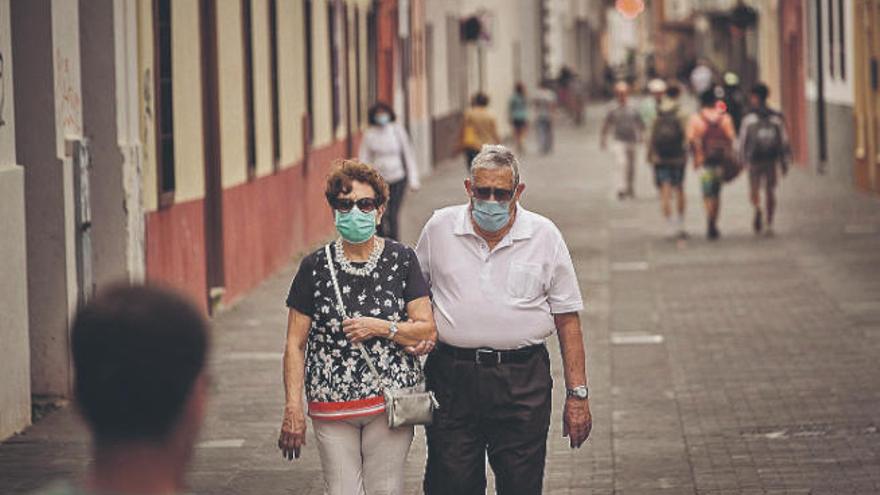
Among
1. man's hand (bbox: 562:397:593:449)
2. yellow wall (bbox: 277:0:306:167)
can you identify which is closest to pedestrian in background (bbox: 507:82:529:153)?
yellow wall (bbox: 277:0:306:167)

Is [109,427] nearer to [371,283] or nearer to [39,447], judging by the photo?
[371,283]

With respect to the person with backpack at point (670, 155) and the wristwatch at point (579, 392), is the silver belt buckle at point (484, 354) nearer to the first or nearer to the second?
the wristwatch at point (579, 392)

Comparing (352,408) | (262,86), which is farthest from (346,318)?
(262,86)

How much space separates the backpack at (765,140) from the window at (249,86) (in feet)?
18.1

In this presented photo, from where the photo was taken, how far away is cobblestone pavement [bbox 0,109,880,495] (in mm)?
10094

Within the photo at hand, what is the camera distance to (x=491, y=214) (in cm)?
697

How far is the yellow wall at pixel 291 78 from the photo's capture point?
21734 millimetres

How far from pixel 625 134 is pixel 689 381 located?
60.1 feet

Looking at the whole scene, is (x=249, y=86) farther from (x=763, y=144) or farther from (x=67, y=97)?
(x=67, y=97)

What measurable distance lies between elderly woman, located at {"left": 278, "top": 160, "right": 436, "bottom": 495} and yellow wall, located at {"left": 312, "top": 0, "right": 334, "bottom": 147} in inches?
692

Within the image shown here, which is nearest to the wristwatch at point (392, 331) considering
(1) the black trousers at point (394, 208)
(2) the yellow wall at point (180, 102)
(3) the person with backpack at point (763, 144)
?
(2) the yellow wall at point (180, 102)

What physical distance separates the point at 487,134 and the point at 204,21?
12.7 metres

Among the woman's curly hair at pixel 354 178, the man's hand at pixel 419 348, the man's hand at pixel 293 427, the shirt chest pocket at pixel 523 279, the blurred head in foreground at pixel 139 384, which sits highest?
the woman's curly hair at pixel 354 178

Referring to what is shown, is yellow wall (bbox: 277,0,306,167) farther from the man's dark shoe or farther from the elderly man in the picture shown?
the elderly man
